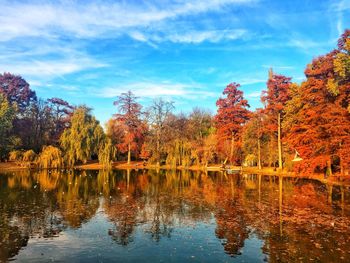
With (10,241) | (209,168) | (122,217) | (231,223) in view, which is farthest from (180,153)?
(10,241)

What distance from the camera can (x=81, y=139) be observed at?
49.0 meters

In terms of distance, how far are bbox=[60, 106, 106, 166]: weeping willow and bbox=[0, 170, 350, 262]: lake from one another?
2442cm

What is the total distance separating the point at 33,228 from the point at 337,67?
30.1 meters

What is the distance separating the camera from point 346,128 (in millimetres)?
29391

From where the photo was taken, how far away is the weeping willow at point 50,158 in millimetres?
46453

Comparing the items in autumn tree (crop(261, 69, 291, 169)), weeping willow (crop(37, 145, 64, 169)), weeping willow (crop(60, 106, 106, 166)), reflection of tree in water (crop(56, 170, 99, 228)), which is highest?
autumn tree (crop(261, 69, 291, 169))

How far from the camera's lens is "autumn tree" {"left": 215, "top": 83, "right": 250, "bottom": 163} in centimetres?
5141

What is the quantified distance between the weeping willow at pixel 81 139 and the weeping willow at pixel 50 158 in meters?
1.70

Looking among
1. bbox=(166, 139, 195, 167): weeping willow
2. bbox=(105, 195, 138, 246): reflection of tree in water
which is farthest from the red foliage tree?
bbox=(105, 195, 138, 246): reflection of tree in water

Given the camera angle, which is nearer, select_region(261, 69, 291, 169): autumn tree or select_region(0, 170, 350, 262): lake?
select_region(0, 170, 350, 262): lake

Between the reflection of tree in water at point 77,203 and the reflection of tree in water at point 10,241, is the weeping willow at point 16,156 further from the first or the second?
the reflection of tree in water at point 10,241

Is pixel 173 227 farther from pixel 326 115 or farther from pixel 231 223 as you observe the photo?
pixel 326 115

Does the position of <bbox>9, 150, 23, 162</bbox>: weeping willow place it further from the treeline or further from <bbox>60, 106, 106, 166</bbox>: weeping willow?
<bbox>60, 106, 106, 166</bbox>: weeping willow

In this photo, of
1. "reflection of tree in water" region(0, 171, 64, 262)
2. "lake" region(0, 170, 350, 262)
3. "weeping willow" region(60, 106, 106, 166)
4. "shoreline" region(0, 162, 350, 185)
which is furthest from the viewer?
"weeping willow" region(60, 106, 106, 166)
